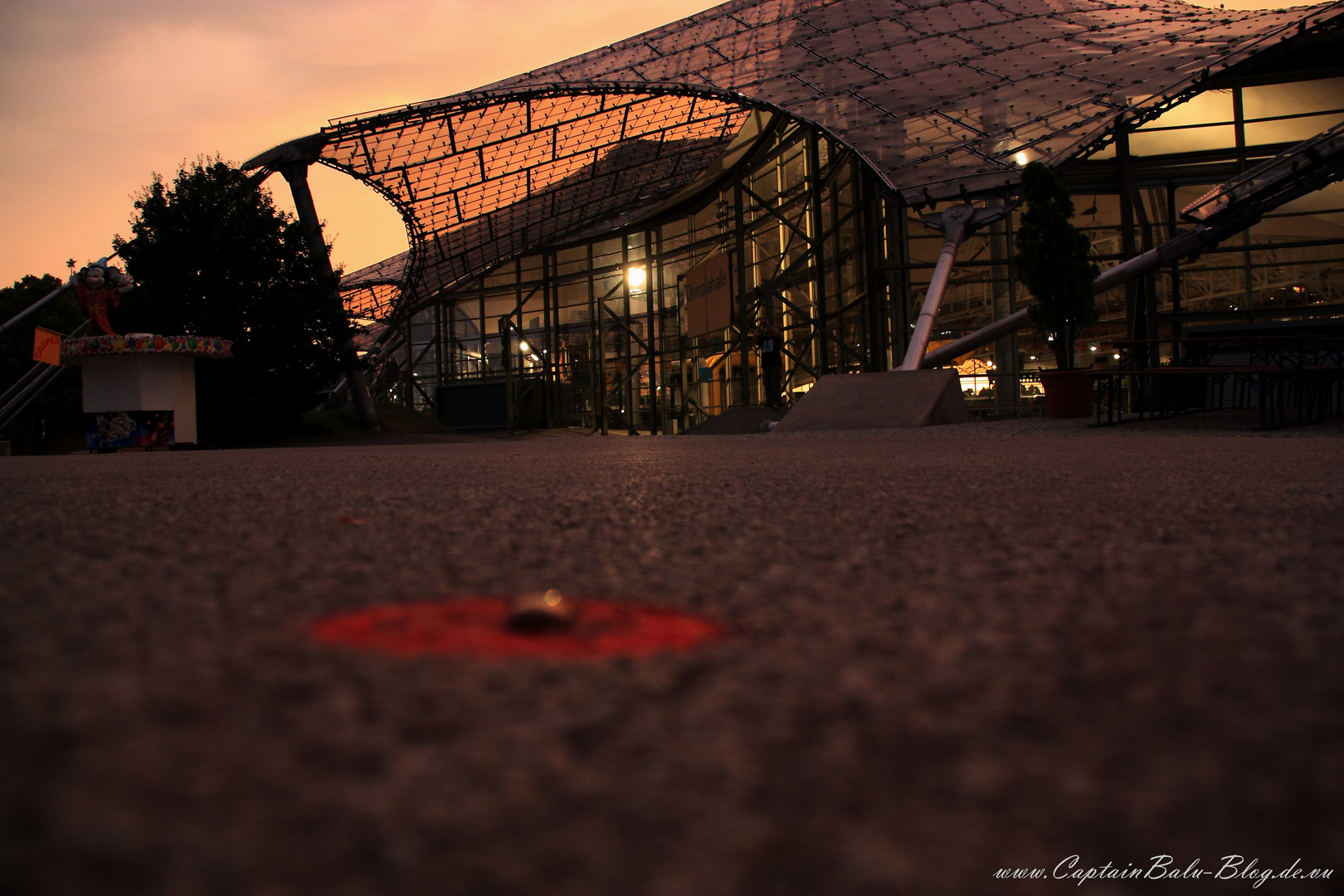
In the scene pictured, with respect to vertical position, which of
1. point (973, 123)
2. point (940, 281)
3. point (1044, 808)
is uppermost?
point (973, 123)

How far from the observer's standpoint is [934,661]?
74 centimetres

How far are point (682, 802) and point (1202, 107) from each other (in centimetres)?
→ 2467

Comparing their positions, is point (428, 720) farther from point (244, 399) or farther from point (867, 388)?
point (244, 399)

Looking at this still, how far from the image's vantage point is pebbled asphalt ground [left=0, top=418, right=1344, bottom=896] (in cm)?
43

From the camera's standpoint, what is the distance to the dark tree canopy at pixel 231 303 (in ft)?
64.4

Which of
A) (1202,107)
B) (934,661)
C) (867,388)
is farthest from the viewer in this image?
(1202,107)

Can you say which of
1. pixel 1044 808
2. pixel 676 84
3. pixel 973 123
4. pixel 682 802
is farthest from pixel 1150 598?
pixel 676 84

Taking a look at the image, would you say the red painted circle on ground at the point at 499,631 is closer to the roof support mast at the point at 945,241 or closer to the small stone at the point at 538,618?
the small stone at the point at 538,618

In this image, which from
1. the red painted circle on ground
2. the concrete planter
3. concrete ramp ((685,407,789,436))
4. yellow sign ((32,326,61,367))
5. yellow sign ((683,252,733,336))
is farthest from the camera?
yellow sign ((683,252,733,336))

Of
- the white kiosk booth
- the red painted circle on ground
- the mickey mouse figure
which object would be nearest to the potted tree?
the red painted circle on ground

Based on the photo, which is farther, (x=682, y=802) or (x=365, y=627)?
(x=365, y=627)

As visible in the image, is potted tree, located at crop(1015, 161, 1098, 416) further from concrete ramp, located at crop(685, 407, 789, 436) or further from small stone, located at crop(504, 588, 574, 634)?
small stone, located at crop(504, 588, 574, 634)

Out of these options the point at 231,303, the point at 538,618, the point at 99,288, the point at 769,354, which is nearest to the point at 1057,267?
the point at 769,354

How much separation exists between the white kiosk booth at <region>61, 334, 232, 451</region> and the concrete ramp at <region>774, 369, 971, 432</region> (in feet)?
37.1
